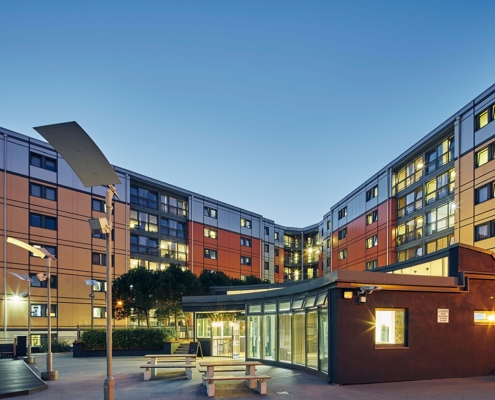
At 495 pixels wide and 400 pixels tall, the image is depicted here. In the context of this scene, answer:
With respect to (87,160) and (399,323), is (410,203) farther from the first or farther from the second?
(87,160)

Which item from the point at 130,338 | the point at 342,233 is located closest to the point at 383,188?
the point at 342,233

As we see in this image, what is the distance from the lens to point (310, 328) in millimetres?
16703

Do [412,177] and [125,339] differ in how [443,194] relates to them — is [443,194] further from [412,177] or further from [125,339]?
[125,339]

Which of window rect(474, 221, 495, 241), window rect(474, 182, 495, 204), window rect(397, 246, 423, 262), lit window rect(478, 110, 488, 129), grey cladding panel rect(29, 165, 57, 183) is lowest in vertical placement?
window rect(397, 246, 423, 262)

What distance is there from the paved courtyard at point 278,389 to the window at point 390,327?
48.9 inches

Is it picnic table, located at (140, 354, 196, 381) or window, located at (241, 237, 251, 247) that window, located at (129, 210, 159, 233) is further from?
picnic table, located at (140, 354, 196, 381)

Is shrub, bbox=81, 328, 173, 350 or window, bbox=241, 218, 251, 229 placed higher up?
window, bbox=241, 218, 251, 229

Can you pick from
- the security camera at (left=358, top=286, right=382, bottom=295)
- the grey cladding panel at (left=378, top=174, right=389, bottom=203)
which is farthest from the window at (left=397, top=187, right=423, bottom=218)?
the security camera at (left=358, top=286, right=382, bottom=295)

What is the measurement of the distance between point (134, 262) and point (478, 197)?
103 feet

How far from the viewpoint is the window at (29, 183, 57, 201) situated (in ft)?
125

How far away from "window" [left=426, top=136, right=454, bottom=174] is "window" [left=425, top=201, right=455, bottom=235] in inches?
126

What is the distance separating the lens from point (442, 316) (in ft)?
51.2

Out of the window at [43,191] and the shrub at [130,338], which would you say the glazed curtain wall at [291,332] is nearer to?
the shrub at [130,338]

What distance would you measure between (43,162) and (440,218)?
30.9 m
